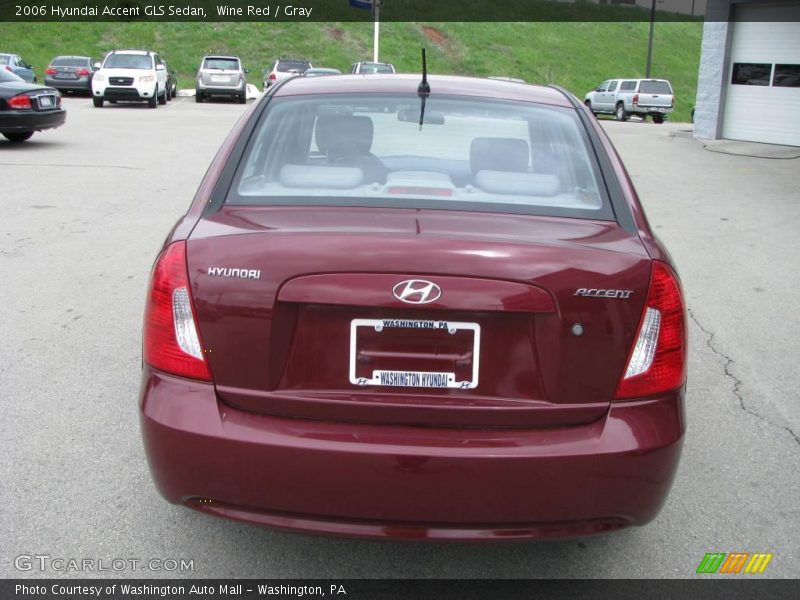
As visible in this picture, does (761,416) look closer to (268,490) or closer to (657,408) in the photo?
(657,408)

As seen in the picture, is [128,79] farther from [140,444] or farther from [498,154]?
[498,154]

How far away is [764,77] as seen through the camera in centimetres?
1945

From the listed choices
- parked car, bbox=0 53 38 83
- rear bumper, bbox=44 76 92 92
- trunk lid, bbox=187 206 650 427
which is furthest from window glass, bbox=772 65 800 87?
parked car, bbox=0 53 38 83

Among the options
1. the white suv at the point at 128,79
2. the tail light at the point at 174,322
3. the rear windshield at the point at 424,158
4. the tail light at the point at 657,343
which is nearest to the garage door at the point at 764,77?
the white suv at the point at 128,79

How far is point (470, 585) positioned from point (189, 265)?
1.40 metres

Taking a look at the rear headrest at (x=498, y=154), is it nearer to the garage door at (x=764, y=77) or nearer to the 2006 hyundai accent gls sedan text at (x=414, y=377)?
the 2006 hyundai accent gls sedan text at (x=414, y=377)

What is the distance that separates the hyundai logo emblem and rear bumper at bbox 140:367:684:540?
384 mm

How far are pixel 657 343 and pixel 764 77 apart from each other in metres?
19.1

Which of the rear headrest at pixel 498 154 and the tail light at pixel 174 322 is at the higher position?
the rear headrest at pixel 498 154

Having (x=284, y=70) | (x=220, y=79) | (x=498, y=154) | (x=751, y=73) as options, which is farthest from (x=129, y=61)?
(x=498, y=154)

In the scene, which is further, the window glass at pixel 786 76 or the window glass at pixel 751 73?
the window glass at pixel 751 73

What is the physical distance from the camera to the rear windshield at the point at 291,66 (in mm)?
35531

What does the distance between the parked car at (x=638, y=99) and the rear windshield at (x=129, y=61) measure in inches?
693

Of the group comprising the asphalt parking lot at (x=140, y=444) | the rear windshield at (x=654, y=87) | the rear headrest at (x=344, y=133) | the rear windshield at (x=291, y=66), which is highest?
the rear headrest at (x=344, y=133)
